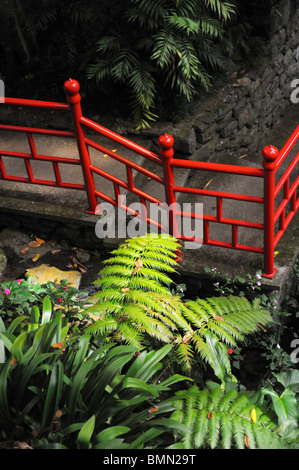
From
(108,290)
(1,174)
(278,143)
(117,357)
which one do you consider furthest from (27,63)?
(117,357)

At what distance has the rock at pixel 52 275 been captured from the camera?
4453mm

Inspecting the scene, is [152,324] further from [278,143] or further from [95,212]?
[278,143]

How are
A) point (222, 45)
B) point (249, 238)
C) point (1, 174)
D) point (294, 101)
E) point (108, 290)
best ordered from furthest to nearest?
1. point (294, 101)
2. point (222, 45)
3. point (1, 174)
4. point (249, 238)
5. point (108, 290)

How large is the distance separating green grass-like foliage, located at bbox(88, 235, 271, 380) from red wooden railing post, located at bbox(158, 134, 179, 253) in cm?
40

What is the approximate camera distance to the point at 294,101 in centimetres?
781

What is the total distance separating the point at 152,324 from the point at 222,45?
3958mm

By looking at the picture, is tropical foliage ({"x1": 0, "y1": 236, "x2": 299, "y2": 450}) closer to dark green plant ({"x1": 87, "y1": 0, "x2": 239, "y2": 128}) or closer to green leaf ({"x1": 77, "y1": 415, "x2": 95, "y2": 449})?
green leaf ({"x1": 77, "y1": 415, "x2": 95, "y2": 449})

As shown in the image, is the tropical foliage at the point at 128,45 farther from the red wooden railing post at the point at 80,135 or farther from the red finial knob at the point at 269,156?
the red finial knob at the point at 269,156

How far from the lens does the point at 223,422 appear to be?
9.65ft

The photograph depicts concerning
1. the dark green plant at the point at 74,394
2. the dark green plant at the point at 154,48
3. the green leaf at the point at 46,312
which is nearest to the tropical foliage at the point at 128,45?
the dark green plant at the point at 154,48

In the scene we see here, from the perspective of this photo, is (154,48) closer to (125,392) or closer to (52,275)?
(52,275)

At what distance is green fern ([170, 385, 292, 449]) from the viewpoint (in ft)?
9.45

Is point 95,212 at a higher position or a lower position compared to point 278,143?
higher

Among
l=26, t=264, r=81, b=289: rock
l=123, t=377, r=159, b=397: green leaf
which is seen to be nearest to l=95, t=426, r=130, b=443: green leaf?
l=123, t=377, r=159, b=397: green leaf
